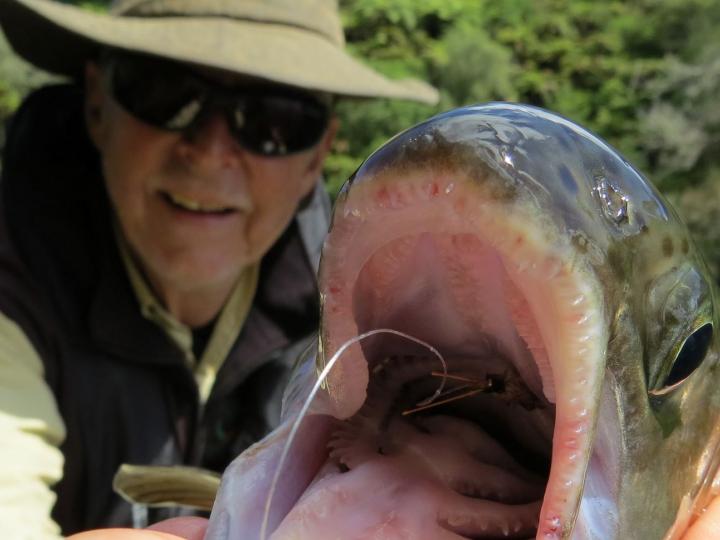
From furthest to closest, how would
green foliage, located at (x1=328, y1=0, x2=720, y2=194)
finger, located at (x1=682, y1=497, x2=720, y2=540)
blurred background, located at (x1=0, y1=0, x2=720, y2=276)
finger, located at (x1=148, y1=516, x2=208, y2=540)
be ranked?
green foliage, located at (x1=328, y1=0, x2=720, y2=194), blurred background, located at (x1=0, y1=0, x2=720, y2=276), finger, located at (x1=148, y1=516, x2=208, y2=540), finger, located at (x1=682, y1=497, x2=720, y2=540)

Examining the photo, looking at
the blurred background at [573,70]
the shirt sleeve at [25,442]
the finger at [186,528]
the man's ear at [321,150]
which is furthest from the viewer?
the blurred background at [573,70]

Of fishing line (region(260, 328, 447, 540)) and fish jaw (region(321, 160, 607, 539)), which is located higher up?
fish jaw (region(321, 160, 607, 539))


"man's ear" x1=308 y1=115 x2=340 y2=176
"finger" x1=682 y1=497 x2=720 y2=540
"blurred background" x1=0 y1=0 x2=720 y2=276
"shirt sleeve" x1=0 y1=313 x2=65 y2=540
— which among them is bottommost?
"blurred background" x1=0 y1=0 x2=720 y2=276

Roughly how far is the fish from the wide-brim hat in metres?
1.45

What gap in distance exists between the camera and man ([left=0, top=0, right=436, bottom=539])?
2.45 metres

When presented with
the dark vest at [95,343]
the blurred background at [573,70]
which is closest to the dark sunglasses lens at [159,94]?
the dark vest at [95,343]

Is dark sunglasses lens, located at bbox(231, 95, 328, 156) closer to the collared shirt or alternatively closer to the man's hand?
the collared shirt

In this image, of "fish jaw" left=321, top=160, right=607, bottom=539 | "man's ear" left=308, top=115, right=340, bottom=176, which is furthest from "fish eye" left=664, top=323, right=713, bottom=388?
"man's ear" left=308, top=115, right=340, bottom=176

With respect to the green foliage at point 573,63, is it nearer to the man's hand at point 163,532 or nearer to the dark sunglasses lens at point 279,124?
the dark sunglasses lens at point 279,124

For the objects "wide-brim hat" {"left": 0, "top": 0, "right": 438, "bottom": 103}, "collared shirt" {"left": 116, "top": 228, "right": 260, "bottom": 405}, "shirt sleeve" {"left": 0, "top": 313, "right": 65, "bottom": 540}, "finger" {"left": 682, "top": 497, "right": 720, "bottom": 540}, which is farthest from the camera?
"collared shirt" {"left": 116, "top": 228, "right": 260, "bottom": 405}

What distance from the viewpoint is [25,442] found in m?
1.86

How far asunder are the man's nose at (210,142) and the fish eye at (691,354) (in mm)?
1702

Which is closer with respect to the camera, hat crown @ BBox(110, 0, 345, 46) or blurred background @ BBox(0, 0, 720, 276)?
hat crown @ BBox(110, 0, 345, 46)

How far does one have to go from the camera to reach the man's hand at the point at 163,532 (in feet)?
3.51
